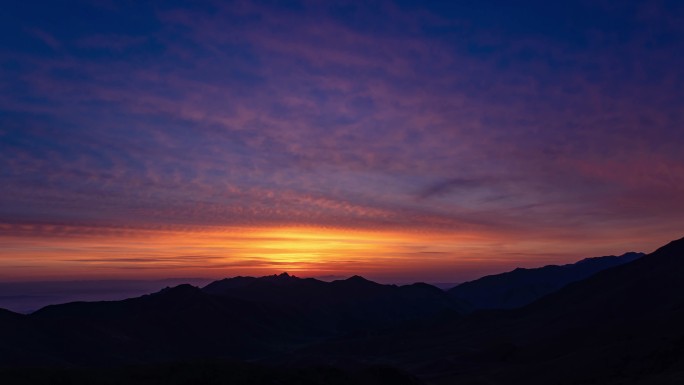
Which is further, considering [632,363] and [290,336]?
[290,336]

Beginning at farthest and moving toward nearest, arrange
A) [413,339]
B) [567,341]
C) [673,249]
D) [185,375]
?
[673,249] < [413,339] < [567,341] < [185,375]

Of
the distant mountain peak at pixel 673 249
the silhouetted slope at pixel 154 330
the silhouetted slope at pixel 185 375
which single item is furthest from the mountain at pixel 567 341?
the silhouetted slope at pixel 154 330

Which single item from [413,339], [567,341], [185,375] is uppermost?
[185,375]

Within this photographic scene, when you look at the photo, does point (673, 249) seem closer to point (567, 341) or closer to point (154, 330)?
point (567, 341)

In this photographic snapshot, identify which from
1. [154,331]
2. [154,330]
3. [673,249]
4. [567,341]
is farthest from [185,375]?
[673,249]

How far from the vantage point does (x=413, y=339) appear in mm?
134875

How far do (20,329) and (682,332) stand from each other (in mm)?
129595

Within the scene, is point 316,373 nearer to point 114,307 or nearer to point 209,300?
point 209,300

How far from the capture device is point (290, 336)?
176375 millimetres

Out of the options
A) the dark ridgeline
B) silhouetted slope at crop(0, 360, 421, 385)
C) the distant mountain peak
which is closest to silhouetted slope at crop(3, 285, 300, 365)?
the dark ridgeline

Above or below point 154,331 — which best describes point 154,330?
above

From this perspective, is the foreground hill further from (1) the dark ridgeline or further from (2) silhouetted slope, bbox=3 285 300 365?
(1) the dark ridgeline

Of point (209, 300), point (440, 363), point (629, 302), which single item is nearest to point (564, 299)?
point (629, 302)

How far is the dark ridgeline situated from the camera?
64.2 meters
